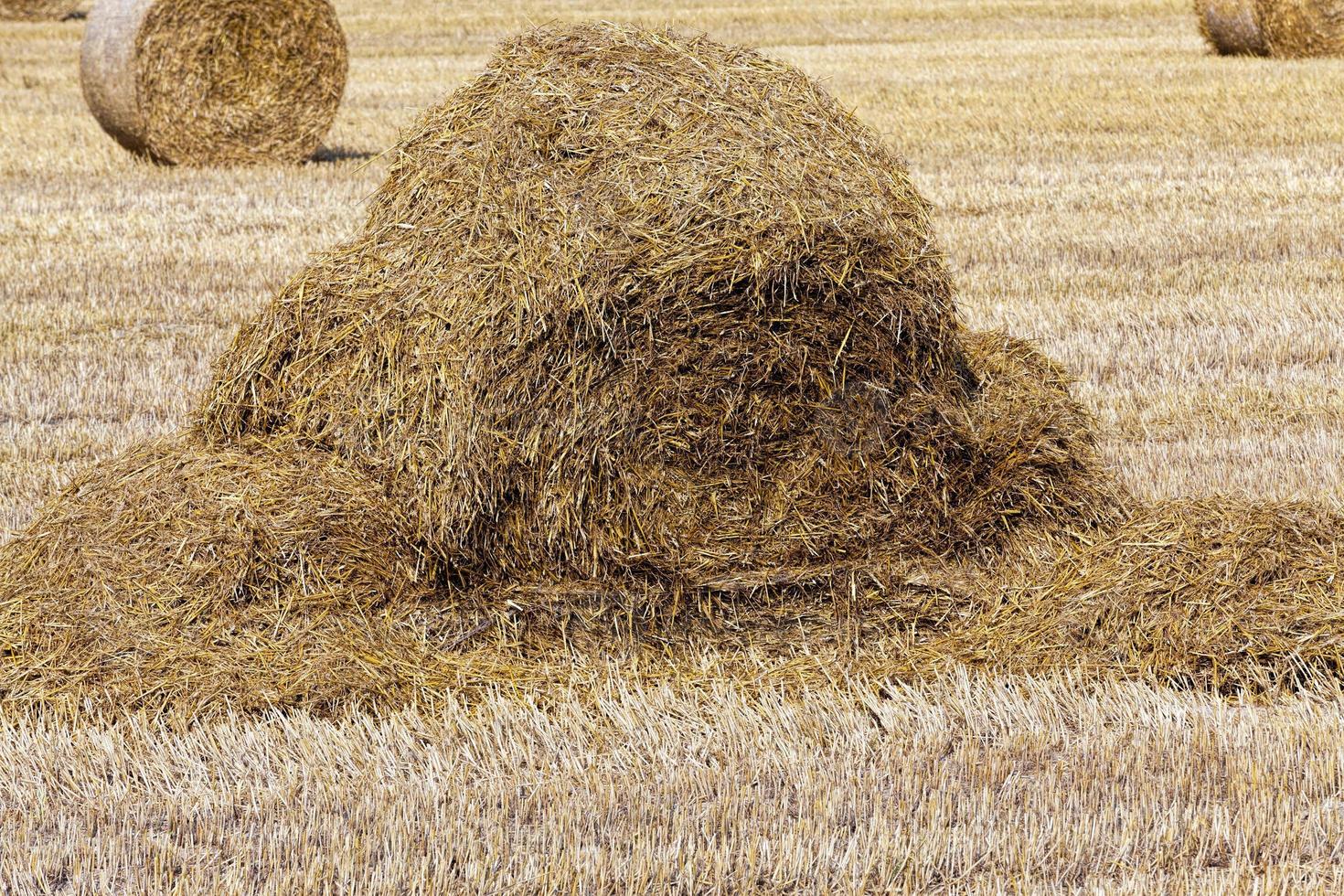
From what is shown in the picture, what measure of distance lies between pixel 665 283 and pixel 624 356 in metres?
0.26

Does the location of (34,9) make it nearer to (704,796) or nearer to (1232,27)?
(1232,27)

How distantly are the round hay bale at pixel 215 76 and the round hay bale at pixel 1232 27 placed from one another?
1278 centimetres

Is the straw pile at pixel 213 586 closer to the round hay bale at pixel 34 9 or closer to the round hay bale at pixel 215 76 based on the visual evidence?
the round hay bale at pixel 215 76

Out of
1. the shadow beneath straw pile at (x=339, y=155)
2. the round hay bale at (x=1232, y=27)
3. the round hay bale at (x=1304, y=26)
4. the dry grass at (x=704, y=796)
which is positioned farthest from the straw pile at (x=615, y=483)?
the round hay bale at (x=1232, y=27)

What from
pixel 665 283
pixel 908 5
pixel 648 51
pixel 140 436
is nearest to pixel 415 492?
pixel 665 283

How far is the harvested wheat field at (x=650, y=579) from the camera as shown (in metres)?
4.07

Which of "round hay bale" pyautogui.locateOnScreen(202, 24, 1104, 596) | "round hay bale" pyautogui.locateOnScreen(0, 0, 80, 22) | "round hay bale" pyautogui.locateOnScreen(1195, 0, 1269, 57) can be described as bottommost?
"round hay bale" pyautogui.locateOnScreen(0, 0, 80, 22)

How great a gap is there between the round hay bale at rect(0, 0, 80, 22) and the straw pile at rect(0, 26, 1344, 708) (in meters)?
29.9

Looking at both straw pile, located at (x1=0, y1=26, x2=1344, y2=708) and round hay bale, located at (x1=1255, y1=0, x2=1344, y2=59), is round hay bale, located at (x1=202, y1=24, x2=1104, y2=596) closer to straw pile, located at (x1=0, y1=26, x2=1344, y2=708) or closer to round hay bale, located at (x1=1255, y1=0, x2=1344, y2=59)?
straw pile, located at (x1=0, y1=26, x2=1344, y2=708)

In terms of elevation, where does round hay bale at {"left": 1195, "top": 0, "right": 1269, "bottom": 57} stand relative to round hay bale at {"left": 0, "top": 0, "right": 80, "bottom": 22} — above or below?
above

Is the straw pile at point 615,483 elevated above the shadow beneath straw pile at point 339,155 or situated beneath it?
elevated above

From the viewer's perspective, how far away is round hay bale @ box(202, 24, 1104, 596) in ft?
17.1

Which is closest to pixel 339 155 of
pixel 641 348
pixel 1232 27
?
pixel 641 348

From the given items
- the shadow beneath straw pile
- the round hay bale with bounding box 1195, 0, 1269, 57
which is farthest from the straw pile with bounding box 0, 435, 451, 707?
the round hay bale with bounding box 1195, 0, 1269, 57
